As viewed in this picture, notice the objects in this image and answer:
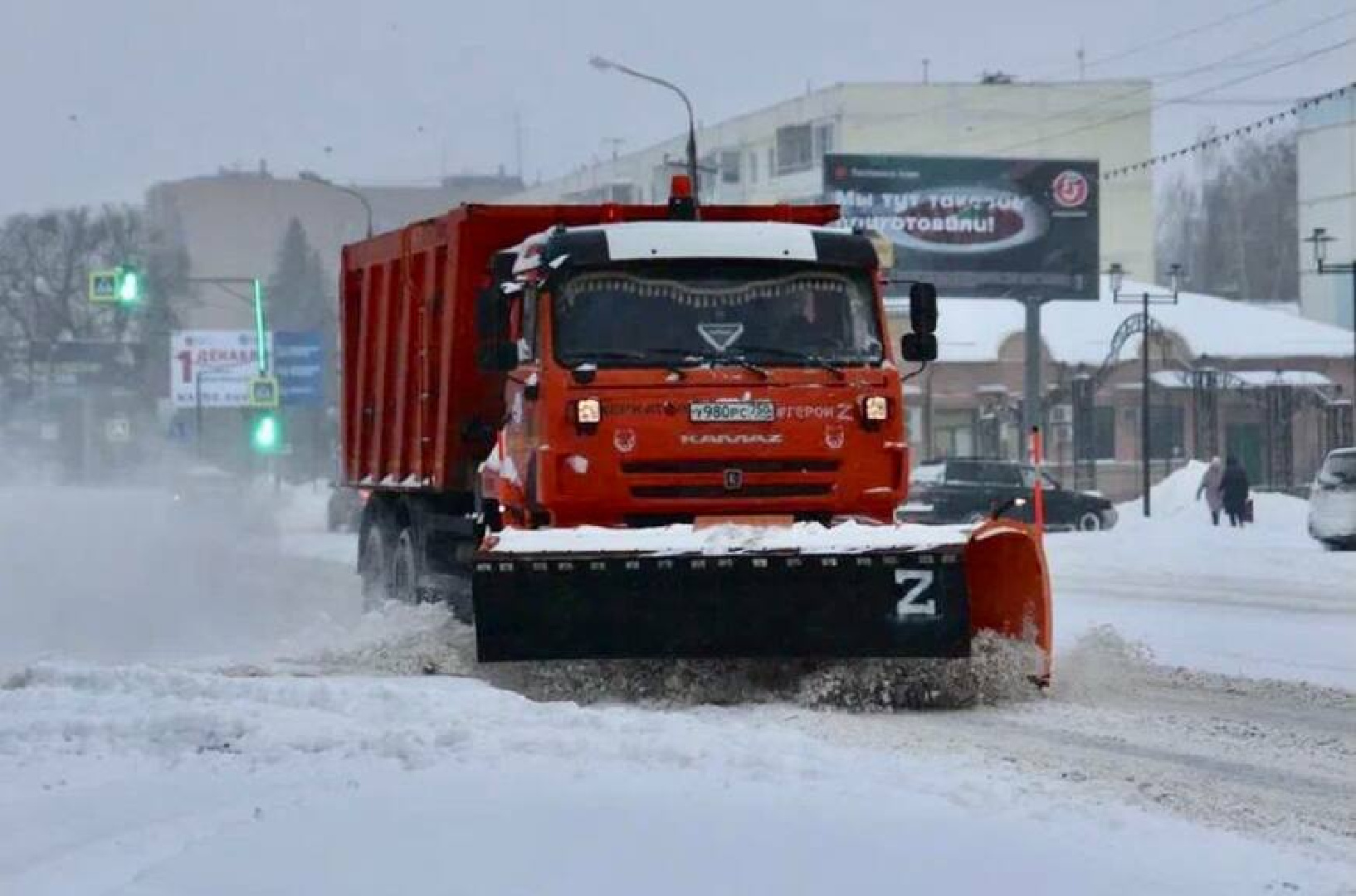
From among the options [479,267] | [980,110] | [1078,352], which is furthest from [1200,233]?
[479,267]

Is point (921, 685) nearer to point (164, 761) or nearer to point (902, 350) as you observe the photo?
point (902, 350)

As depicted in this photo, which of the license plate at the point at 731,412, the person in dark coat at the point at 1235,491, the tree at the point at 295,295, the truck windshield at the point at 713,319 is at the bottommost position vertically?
the person in dark coat at the point at 1235,491

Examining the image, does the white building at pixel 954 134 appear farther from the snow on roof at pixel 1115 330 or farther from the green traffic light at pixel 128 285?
the green traffic light at pixel 128 285

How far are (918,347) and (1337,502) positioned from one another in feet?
70.8

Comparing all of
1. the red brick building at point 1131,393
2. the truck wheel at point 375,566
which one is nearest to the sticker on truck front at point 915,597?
the truck wheel at point 375,566

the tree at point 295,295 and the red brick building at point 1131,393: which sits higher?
the tree at point 295,295

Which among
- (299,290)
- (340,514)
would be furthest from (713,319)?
(299,290)

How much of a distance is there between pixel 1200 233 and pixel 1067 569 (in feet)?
333

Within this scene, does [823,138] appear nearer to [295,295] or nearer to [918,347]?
[295,295]

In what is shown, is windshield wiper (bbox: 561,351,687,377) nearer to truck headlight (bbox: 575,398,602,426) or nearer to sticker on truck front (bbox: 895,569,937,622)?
truck headlight (bbox: 575,398,602,426)

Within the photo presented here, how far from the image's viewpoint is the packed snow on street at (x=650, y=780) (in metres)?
7.59

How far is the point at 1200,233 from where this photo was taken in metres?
132

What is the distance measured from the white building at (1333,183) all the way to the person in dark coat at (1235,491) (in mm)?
41411

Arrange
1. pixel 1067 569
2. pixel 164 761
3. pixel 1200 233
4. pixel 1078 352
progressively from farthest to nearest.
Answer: pixel 1200 233
pixel 1078 352
pixel 1067 569
pixel 164 761
